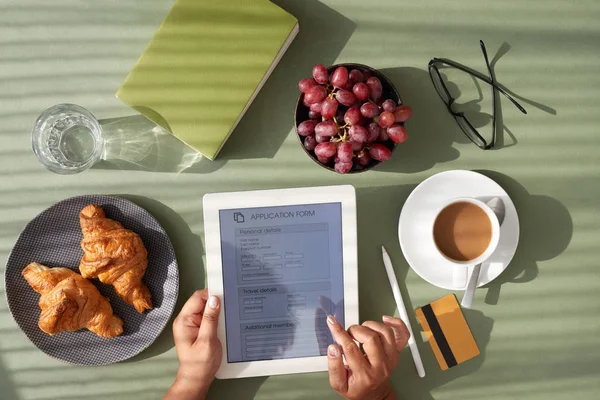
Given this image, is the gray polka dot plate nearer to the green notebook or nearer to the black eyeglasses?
the green notebook

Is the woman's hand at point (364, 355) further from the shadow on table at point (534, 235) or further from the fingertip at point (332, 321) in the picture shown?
the shadow on table at point (534, 235)

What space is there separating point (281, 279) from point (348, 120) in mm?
334

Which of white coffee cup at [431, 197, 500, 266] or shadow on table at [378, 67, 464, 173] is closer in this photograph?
white coffee cup at [431, 197, 500, 266]

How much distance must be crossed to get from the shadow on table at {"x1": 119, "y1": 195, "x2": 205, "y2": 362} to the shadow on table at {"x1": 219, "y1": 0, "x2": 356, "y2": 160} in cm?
16

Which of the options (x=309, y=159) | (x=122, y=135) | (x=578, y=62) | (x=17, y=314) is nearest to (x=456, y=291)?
(x=309, y=159)

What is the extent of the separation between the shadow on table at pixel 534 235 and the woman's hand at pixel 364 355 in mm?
243

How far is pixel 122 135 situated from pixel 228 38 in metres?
0.29

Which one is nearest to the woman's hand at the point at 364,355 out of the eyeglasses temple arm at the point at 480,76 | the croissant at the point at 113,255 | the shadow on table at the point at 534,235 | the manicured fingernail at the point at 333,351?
the manicured fingernail at the point at 333,351

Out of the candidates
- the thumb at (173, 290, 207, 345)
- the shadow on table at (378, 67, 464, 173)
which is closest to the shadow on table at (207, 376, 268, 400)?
the thumb at (173, 290, 207, 345)

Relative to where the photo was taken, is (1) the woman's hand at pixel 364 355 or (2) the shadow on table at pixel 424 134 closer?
(1) the woman's hand at pixel 364 355

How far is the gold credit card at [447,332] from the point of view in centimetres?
110

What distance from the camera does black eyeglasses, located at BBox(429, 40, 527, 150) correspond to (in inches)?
42.3

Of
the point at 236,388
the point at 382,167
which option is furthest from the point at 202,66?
the point at 236,388

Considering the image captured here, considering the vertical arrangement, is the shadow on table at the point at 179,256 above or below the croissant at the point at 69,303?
above
